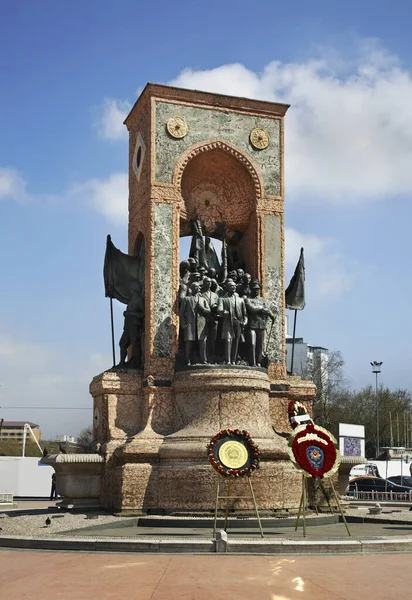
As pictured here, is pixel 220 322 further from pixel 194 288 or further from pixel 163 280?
pixel 163 280

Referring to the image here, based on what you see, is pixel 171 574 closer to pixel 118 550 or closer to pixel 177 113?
pixel 118 550

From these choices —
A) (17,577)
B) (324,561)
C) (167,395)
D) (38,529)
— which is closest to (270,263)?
(167,395)

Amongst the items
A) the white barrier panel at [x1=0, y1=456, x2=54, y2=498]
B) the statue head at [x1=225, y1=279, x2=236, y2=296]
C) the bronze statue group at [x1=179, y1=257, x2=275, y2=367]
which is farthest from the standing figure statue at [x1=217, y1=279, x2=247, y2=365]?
the white barrier panel at [x1=0, y1=456, x2=54, y2=498]

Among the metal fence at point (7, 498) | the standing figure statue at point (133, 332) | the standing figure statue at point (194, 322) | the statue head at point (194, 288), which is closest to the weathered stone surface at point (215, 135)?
the statue head at point (194, 288)

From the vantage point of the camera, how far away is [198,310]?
20531mm

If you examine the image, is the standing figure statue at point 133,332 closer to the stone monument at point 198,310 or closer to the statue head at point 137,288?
the statue head at point 137,288

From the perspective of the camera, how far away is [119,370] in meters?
21.1

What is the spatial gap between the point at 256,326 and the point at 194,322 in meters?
1.71

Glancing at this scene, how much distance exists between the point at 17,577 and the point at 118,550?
2727 millimetres

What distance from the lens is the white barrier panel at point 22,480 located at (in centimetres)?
3856

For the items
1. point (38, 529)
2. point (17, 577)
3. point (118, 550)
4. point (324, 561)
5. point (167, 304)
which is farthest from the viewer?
point (167, 304)

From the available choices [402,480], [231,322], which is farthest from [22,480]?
[231,322]

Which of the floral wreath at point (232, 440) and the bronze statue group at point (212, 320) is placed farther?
the bronze statue group at point (212, 320)

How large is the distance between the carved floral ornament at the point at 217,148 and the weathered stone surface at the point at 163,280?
1036mm
